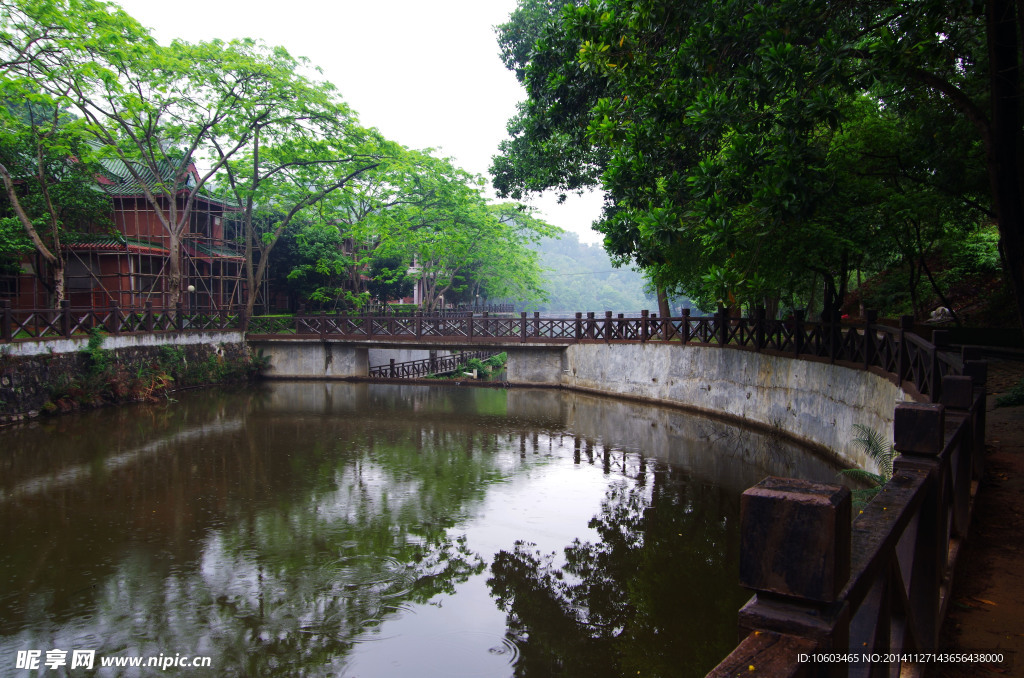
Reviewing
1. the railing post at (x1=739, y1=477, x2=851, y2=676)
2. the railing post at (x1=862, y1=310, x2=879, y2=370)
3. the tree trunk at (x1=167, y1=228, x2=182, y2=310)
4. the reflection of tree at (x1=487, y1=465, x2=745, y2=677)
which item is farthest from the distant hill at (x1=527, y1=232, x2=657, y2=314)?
the railing post at (x1=739, y1=477, x2=851, y2=676)

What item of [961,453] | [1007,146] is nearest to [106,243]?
[1007,146]

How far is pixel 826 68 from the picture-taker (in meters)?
8.03

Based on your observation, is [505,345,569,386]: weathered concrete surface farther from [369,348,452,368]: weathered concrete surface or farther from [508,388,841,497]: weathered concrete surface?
[369,348,452,368]: weathered concrete surface

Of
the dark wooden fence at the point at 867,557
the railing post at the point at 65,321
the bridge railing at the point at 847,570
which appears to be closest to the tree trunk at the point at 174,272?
the railing post at the point at 65,321

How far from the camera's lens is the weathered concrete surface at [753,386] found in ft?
37.4

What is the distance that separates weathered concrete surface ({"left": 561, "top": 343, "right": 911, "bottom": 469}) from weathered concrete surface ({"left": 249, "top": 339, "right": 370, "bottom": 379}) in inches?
356

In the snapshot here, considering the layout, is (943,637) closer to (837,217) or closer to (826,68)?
(826,68)

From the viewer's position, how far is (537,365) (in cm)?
2356

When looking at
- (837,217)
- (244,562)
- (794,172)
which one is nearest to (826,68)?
(794,172)

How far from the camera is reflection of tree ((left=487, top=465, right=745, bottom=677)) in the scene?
589 cm

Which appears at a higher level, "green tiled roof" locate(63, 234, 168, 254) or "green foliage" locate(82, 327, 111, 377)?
"green tiled roof" locate(63, 234, 168, 254)

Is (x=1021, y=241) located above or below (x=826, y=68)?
below

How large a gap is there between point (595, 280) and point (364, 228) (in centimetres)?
6566

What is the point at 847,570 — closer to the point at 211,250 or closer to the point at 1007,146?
the point at 1007,146
